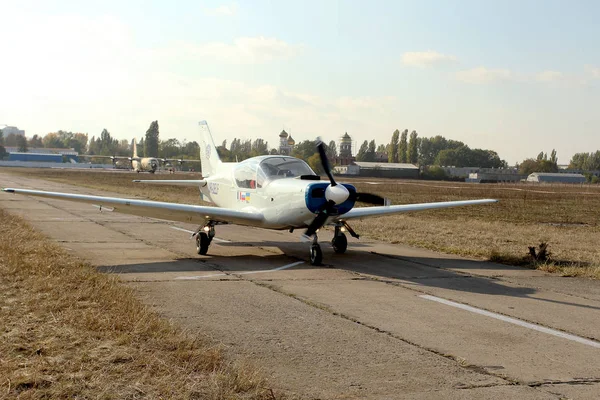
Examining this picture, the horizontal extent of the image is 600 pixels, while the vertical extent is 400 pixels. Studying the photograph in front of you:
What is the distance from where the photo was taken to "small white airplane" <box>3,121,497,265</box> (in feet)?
44.3

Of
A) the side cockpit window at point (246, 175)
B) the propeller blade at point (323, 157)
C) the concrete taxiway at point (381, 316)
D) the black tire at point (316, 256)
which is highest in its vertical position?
the propeller blade at point (323, 157)

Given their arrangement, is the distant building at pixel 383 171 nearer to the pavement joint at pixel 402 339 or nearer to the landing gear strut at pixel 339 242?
the landing gear strut at pixel 339 242

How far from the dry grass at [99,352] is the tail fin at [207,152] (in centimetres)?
1029

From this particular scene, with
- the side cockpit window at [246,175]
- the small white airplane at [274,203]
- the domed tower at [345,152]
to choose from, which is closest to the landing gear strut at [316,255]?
the small white airplane at [274,203]

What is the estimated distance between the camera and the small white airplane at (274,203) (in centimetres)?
1352

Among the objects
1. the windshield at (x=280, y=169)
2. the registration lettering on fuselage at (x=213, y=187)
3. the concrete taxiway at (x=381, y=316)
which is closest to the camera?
the concrete taxiway at (x=381, y=316)

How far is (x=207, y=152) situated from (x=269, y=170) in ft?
18.8

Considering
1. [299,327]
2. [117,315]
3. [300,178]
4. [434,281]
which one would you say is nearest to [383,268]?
[434,281]

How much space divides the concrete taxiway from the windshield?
1931 mm

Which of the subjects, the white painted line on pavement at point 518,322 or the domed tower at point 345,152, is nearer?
the white painted line on pavement at point 518,322

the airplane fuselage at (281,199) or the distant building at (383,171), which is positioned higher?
the distant building at (383,171)

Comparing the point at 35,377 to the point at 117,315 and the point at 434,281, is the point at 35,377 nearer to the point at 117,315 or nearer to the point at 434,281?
the point at 117,315

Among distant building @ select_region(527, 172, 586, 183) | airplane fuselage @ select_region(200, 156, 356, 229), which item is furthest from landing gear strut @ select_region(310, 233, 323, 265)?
distant building @ select_region(527, 172, 586, 183)

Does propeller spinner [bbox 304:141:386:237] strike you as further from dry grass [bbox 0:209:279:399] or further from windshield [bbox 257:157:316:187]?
dry grass [bbox 0:209:279:399]
